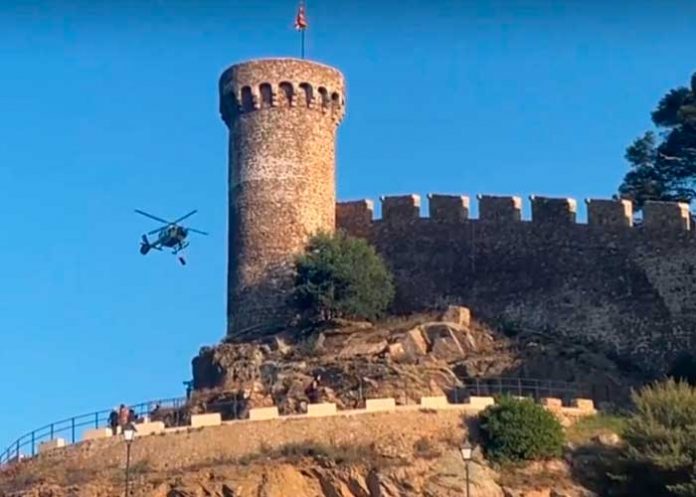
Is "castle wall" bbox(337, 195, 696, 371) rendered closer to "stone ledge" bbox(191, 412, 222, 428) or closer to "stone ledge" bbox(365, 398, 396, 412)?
"stone ledge" bbox(365, 398, 396, 412)

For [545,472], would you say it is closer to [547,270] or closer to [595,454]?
[595,454]

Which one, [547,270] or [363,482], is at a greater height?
[547,270]

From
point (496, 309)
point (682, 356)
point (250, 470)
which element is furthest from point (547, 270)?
point (250, 470)

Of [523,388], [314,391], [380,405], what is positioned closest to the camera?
[380,405]

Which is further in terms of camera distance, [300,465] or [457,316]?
[457,316]

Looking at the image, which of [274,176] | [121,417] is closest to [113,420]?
[121,417]

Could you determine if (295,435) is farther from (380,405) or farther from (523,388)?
(523,388)
